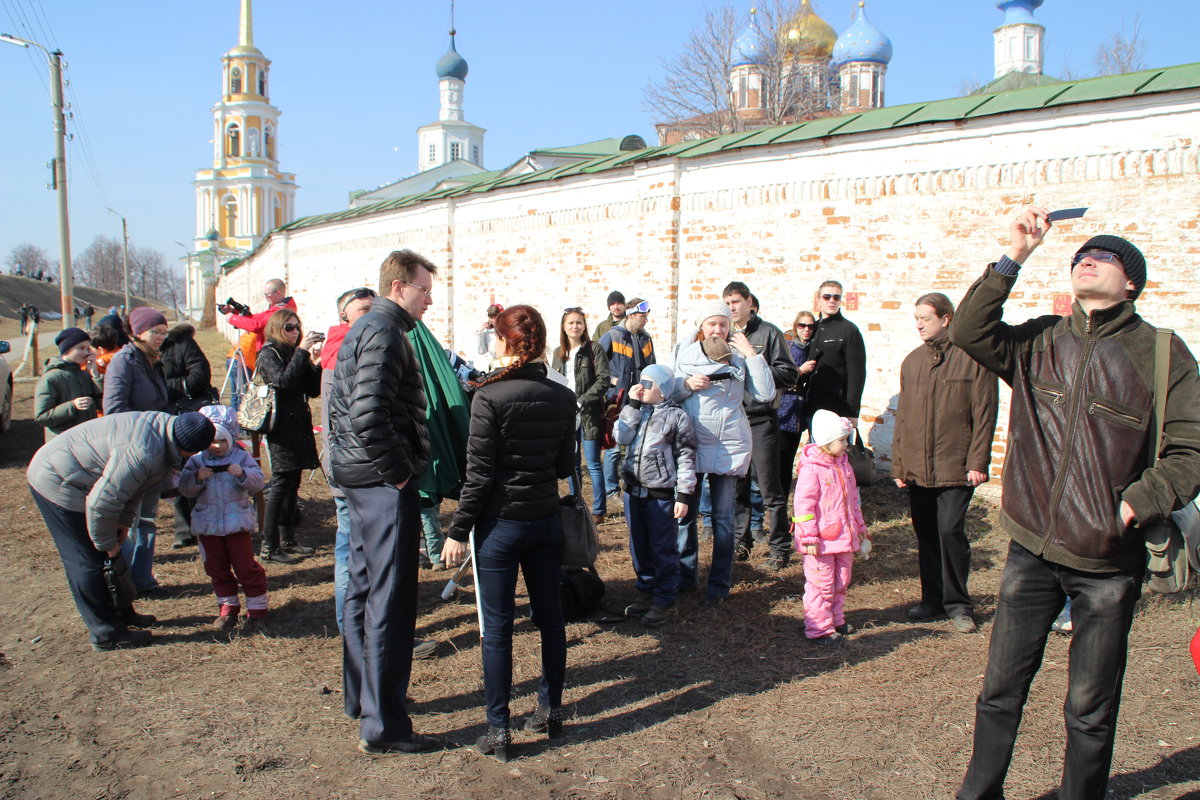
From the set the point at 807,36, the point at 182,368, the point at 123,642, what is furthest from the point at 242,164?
the point at 123,642

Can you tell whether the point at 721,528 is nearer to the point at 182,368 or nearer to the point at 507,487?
the point at 507,487

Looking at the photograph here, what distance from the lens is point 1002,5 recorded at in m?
34.4

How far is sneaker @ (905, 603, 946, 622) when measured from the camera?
543 cm

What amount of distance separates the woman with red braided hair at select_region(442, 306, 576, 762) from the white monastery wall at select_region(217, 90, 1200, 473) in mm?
5412

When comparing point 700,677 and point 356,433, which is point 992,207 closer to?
point 700,677

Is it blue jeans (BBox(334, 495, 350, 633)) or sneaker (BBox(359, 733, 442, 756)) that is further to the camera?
blue jeans (BBox(334, 495, 350, 633))

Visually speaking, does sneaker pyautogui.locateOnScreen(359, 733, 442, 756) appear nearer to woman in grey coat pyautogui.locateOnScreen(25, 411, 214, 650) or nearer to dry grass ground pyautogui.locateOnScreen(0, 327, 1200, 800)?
dry grass ground pyautogui.locateOnScreen(0, 327, 1200, 800)

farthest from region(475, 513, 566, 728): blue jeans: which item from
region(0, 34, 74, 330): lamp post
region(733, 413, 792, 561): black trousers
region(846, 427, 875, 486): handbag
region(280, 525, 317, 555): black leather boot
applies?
region(0, 34, 74, 330): lamp post

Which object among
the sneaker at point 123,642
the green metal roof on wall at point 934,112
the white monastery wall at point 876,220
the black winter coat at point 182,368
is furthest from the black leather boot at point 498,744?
the green metal roof on wall at point 934,112

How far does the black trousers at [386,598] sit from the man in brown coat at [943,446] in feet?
10.4

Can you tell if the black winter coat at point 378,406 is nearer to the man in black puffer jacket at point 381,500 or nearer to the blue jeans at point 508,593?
the man in black puffer jacket at point 381,500

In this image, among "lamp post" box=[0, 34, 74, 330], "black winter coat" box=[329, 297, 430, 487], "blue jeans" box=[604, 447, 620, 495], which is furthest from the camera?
"lamp post" box=[0, 34, 74, 330]

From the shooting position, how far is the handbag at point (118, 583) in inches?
194

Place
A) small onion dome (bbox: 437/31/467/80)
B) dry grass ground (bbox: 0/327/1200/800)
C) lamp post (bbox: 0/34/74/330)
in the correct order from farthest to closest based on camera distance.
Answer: small onion dome (bbox: 437/31/467/80)
lamp post (bbox: 0/34/74/330)
dry grass ground (bbox: 0/327/1200/800)
